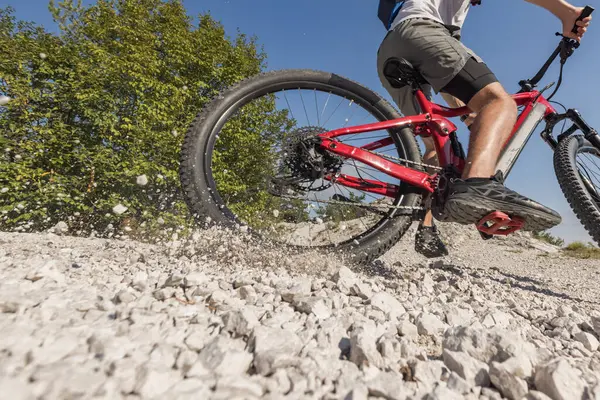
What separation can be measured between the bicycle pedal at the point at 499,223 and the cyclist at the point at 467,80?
0.06 m

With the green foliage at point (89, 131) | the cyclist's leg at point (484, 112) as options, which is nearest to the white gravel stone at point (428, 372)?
the cyclist's leg at point (484, 112)

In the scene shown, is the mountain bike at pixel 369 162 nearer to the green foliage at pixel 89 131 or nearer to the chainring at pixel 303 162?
the chainring at pixel 303 162

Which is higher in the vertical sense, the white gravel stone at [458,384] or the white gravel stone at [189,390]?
the white gravel stone at [189,390]

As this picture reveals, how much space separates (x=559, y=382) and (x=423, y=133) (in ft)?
7.55

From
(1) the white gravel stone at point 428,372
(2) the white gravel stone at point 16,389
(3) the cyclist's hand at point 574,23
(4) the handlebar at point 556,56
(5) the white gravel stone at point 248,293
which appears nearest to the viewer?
(2) the white gravel stone at point 16,389

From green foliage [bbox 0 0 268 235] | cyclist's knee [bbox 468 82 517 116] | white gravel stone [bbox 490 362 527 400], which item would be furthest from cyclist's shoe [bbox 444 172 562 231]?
green foliage [bbox 0 0 268 235]

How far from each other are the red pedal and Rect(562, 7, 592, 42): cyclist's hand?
1844 mm

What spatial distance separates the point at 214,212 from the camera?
2133 millimetres

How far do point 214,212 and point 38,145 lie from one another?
6968 millimetres

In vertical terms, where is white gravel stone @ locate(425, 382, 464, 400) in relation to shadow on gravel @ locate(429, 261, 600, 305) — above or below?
above

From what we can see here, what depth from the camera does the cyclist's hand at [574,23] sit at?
255 cm

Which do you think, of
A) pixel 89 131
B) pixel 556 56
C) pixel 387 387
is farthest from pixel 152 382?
pixel 89 131

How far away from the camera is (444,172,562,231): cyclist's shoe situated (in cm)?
200

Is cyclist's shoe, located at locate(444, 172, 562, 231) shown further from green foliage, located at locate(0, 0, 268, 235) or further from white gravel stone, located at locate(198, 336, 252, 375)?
green foliage, located at locate(0, 0, 268, 235)
